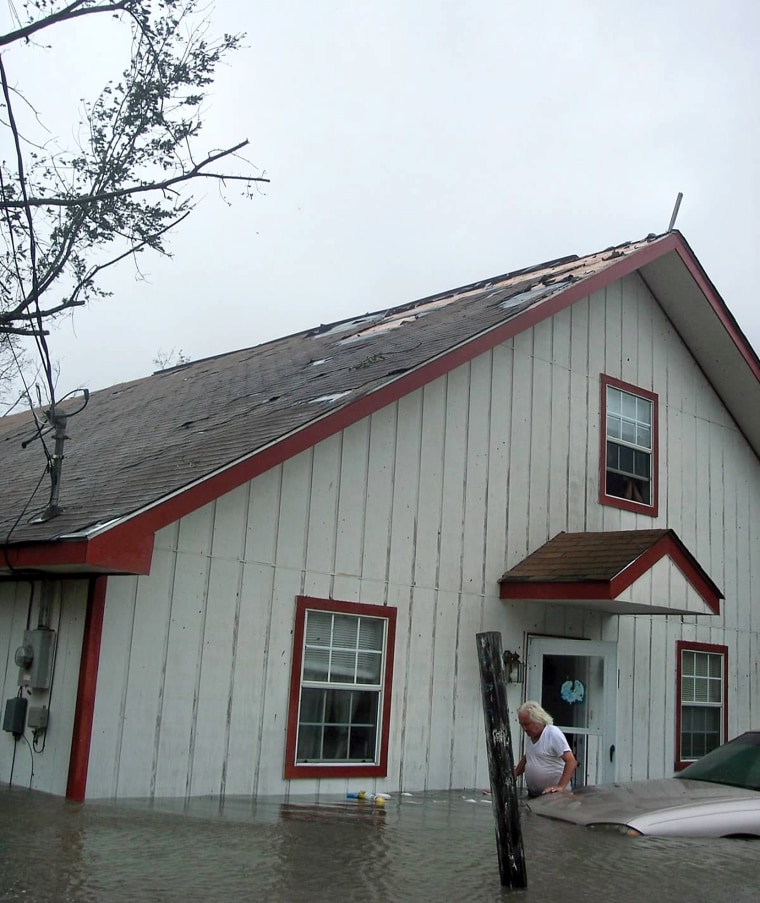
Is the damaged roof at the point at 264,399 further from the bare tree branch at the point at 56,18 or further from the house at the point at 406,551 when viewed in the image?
the bare tree branch at the point at 56,18

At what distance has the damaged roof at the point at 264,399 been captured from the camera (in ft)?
32.2

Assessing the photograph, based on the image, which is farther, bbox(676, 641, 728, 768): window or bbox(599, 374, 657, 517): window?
bbox(676, 641, 728, 768): window

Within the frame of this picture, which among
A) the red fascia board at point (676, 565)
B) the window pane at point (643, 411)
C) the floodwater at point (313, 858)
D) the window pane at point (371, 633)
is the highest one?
the window pane at point (643, 411)

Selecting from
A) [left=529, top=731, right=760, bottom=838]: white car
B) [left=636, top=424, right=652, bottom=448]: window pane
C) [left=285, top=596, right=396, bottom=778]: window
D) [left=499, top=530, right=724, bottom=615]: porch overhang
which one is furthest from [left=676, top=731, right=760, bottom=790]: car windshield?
[left=636, top=424, right=652, bottom=448]: window pane

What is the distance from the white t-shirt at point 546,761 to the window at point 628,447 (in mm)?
5120

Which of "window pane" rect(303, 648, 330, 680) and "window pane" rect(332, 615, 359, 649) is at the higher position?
"window pane" rect(332, 615, 359, 649)

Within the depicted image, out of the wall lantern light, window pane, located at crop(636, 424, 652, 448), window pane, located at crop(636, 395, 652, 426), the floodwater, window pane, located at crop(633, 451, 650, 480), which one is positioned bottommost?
the floodwater

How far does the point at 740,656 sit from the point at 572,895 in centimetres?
1039

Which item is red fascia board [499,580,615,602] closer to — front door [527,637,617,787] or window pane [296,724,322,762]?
front door [527,637,617,787]

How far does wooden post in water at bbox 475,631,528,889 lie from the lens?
21.5 ft

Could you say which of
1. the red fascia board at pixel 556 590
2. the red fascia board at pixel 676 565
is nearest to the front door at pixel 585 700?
the red fascia board at pixel 556 590

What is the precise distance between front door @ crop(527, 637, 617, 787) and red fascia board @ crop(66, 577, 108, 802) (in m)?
5.53

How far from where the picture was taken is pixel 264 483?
1044 centimetres

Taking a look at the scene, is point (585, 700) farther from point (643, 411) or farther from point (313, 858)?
point (313, 858)
